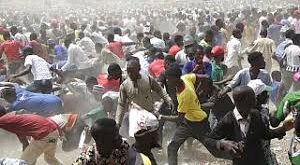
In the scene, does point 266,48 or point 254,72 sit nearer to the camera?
point 254,72

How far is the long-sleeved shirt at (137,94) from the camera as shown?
579 cm

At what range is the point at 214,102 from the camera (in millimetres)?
6547

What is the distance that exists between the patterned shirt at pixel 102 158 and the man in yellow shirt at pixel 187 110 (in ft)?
6.88

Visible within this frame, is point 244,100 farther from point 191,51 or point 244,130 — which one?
point 191,51

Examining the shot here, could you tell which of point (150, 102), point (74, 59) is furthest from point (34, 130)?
point (74, 59)

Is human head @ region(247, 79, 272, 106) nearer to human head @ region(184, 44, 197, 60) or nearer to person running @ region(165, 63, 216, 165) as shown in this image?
person running @ region(165, 63, 216, 165)

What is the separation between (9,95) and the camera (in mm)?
7031

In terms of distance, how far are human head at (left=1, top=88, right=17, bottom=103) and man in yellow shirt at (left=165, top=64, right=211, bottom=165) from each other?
94.5 inches

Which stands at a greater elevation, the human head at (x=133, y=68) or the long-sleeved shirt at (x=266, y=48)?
the human head at (x=133, y=68)

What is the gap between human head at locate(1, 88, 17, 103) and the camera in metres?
7.02

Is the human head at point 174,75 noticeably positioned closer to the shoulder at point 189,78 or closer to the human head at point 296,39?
the shoulder at point 189,78

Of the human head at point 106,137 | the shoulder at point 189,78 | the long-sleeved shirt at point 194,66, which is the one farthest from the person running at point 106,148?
the long-sleeved shirt at point 194,66

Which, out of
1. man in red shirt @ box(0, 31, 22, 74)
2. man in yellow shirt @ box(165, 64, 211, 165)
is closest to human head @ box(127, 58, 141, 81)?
man in yellow shirt @ box(165, 64, 211, 165)

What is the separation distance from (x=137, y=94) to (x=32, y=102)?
82.2 inches
